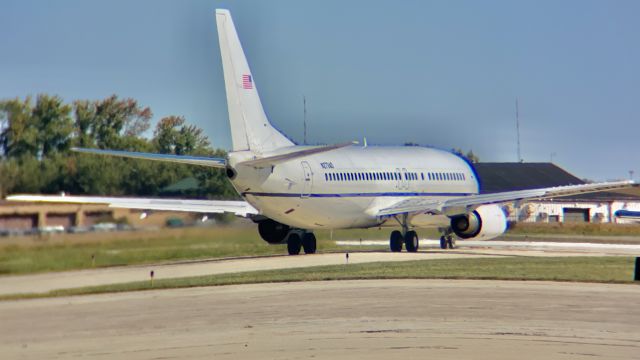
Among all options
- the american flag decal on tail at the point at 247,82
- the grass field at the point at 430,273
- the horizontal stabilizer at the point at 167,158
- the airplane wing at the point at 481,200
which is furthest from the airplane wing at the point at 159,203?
the airplane wing at the point at 481,200

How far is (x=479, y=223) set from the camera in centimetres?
4331

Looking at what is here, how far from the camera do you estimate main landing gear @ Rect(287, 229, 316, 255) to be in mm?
42281

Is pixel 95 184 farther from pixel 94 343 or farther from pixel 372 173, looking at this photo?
pixel 94 343

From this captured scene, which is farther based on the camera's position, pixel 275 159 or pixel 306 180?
pixel 306 180

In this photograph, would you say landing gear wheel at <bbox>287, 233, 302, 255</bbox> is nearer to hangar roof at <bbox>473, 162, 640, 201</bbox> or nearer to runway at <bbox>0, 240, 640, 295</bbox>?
runway at <bbox>0, 240, 640, 295</bbox>

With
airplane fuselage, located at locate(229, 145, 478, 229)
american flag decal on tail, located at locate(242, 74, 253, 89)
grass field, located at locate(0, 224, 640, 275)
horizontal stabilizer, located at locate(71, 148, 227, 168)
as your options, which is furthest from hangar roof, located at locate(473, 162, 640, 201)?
horizontal stabilizer, located at locate(71, 148, 227, 168)

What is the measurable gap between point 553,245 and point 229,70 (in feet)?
69.0

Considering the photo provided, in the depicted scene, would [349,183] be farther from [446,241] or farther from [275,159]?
[446,241]

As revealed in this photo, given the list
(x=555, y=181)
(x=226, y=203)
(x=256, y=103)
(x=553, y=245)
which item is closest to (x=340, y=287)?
(x=256, y=103)

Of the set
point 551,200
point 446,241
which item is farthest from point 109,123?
point 551,200

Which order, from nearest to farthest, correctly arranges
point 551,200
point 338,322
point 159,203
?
point 338,322
point 159,203
point 551,200

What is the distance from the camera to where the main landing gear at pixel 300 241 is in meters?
42.3

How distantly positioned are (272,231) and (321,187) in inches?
108

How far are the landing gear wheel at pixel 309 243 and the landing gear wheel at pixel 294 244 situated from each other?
241 millimetres
